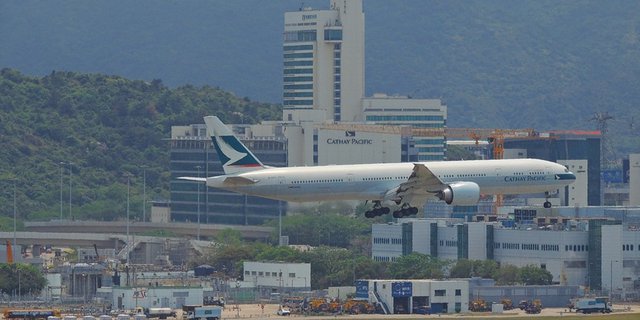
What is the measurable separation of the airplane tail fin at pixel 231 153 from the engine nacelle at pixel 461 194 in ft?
49.3

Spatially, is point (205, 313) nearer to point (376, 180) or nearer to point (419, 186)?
point (376, 180)

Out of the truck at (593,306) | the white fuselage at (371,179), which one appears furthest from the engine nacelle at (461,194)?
the truck at (593,306)

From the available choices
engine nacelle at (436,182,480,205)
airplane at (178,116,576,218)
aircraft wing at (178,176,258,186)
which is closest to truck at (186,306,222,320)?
airplane at (178,116,576,218)

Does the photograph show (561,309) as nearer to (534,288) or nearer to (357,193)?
(534,288)

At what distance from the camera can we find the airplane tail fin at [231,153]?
166 metres

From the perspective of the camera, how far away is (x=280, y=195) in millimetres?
162875

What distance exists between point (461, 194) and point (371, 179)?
23.7 feet

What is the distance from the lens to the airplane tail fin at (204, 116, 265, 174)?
166000mm

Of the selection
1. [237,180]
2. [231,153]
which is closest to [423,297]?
[231,153]

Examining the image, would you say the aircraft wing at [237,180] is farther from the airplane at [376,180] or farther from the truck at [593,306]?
the truck at [593,306]

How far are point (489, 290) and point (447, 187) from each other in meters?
33.4

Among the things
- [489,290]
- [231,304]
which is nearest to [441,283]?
[489,290]

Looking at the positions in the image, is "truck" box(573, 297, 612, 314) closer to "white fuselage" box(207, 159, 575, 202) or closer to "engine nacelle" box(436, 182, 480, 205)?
"white fuselage" box(207, 159, 575, 202)

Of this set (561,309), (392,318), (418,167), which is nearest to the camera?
(418,167)
